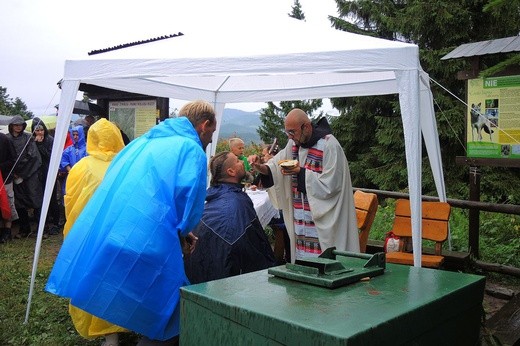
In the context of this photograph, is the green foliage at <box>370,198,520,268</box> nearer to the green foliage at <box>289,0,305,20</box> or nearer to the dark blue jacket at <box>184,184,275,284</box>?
the dark blue jacket at <box>184,184,275,284</box>

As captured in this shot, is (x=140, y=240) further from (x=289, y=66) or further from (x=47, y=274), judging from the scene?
(x=47, y=274)

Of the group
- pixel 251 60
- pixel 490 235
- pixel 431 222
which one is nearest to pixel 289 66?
pixel 251 60

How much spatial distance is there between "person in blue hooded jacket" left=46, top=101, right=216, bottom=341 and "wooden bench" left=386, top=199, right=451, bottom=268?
2.83 meters

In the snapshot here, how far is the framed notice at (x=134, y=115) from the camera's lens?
658 centimetres

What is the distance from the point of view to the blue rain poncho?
257cm

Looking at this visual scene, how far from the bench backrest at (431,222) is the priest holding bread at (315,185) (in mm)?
1323

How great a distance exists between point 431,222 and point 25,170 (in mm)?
6353

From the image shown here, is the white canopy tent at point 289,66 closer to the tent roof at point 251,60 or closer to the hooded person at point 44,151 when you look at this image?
the tent roof at point 251,60

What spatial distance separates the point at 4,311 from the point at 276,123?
742 inches

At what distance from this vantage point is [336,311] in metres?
1.32

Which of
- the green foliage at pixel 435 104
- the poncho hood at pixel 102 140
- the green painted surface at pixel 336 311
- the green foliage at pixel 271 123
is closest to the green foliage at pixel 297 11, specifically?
the green foliage at pixel 271 123

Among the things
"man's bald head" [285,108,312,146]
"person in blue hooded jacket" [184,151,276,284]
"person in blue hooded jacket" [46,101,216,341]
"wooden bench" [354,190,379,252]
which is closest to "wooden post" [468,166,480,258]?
"wooden bench" [354,190,379,252]

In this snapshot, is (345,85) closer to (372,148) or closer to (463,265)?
(463,265)

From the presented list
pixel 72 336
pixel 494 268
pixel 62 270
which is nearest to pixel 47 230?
pixel 72 336
